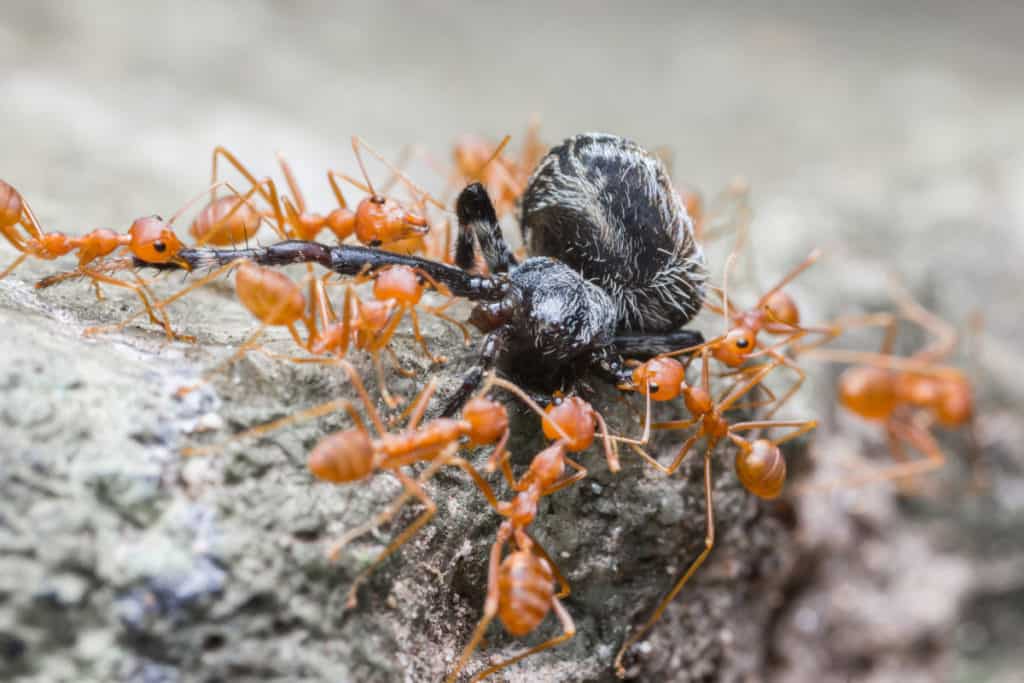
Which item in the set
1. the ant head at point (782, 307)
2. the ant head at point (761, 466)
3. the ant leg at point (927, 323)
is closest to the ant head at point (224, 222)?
the ant head at point (761, 466)

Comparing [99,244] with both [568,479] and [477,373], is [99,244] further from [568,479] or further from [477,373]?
[568,479]

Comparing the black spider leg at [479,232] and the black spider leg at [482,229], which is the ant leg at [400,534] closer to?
the black spider leg at [479,232]

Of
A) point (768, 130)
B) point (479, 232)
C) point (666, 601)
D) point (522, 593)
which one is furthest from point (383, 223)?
point (768, 130)

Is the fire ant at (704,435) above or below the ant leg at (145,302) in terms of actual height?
below

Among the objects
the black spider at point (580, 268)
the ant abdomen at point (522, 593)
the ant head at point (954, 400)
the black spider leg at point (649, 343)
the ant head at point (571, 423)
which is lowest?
the ant head at point (954, 400)

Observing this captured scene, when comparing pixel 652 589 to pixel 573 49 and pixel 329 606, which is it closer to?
pixel 329 606

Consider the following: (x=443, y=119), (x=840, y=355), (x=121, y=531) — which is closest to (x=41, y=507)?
(x=121, y=531)
